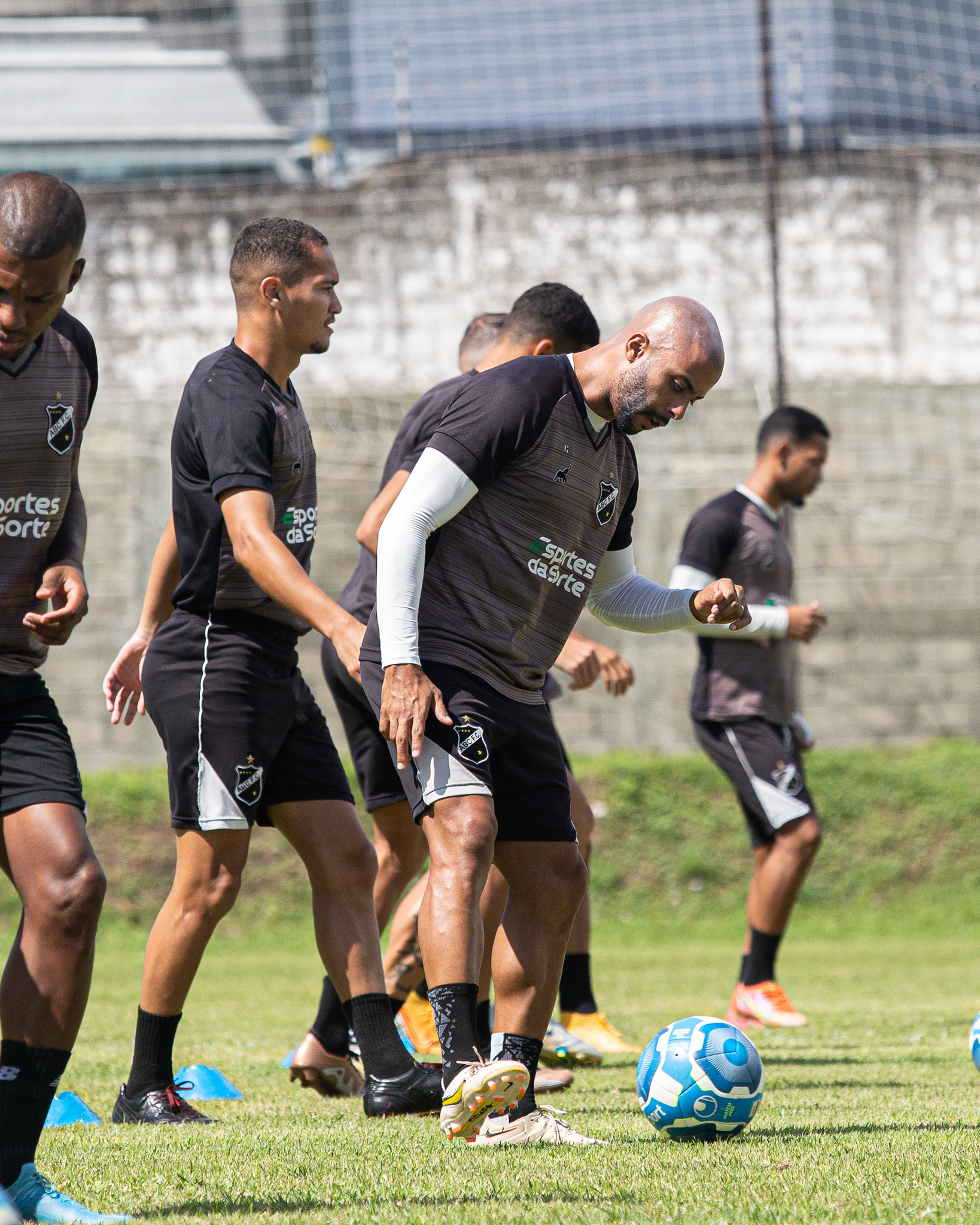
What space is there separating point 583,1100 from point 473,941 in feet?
4.27

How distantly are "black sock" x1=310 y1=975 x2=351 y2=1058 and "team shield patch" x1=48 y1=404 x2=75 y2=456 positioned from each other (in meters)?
2.25

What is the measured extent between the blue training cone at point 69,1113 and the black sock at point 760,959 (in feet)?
12.2

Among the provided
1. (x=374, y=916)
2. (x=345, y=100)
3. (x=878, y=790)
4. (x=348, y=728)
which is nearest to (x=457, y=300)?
(x=345, y=100)

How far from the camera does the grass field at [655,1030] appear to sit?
3.02m

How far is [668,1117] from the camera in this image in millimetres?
3781

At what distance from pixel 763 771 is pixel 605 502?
3749 mm

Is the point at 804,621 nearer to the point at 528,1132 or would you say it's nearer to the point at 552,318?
→ the point at 552,318

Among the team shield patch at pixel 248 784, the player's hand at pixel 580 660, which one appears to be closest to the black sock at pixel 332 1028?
the team shield patch at pixel 248 784

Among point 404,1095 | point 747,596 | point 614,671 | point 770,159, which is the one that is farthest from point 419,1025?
point 770,159

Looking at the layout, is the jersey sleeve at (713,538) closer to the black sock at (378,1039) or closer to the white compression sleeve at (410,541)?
the black sock at (378,1039)

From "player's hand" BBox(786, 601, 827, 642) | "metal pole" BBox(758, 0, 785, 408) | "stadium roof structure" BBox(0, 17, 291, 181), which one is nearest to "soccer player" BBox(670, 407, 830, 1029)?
"player's hand" BBox(786, 601, 827, 642)

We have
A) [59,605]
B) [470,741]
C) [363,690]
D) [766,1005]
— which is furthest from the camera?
[766,1005]

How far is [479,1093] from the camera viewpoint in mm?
3359

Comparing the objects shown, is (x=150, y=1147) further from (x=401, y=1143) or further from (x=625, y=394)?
(x=625, y=394)
